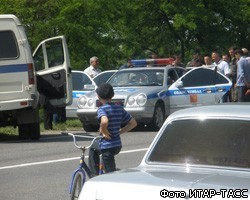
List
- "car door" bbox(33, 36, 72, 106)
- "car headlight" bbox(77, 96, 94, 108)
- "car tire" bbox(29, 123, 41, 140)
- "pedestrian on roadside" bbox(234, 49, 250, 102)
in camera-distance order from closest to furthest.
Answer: "car tire" bbox(29, 123, 41, 140), "car door" bbox(33, 36, 72, 106), "car headlight" bbox(77, 96, 94, 108), "pedestrian on roadside" bbox(234, 49, 250, 102)

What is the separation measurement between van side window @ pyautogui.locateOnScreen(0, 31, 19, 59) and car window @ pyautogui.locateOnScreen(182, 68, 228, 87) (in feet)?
18.9

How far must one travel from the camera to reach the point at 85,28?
31891mm

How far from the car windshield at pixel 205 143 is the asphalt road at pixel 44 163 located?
3629mm

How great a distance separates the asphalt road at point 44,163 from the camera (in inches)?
419

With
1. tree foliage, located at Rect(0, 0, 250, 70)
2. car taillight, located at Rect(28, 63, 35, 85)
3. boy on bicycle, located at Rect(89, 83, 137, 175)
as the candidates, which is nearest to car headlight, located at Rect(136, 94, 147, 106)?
car taillight, located at Rect(28, 63, 35, 85)

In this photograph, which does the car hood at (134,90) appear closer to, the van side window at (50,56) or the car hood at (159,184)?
the van side window at (50,56)

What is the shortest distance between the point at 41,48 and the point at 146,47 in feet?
70.9

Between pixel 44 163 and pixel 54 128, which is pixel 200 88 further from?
pixel 44 163

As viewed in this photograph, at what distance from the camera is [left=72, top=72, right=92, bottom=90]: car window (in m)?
22.1

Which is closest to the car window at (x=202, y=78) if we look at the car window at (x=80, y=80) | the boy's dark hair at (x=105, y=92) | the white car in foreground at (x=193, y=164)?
the car window at (x=80, y=80)

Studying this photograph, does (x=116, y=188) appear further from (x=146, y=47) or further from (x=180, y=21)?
(x=146, y=47)

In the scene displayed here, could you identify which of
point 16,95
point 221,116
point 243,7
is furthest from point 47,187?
point 243,7

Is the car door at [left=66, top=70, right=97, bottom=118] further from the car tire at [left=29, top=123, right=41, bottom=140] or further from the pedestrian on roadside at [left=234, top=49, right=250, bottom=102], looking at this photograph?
the pedestrian on roadside at [left=234, top=49, right=250, bottom=102]

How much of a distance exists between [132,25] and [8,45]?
20559 millimetres
